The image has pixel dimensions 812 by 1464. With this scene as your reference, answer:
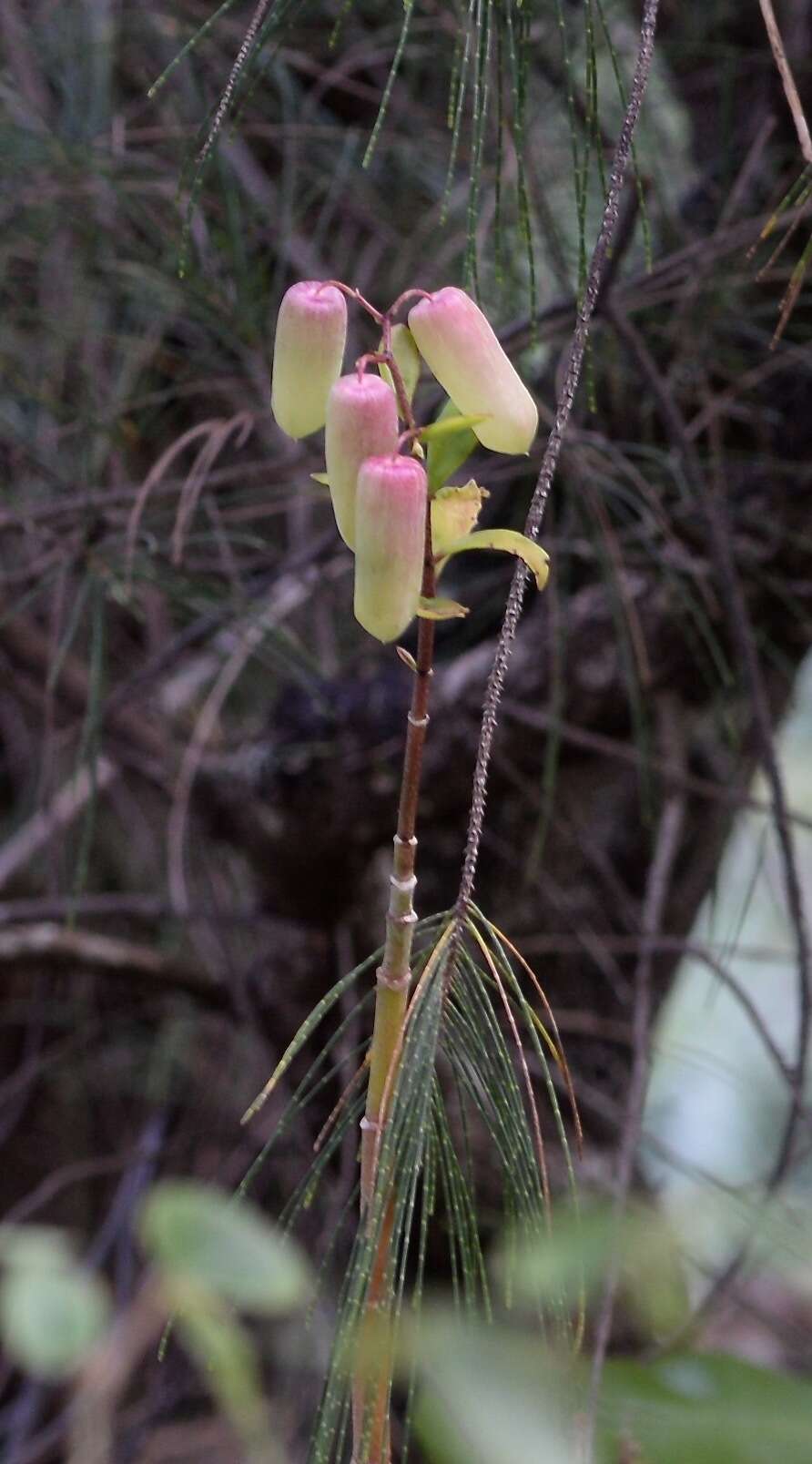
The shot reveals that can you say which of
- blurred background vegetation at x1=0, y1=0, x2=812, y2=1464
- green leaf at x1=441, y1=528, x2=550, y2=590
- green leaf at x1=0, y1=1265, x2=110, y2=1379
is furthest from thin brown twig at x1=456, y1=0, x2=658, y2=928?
blurred background vegetation at x1=0, y1=0, x2=812, y2=1464

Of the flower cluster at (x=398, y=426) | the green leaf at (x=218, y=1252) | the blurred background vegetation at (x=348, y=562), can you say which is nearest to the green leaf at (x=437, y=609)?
the flower cluster at (x=398, y=426)

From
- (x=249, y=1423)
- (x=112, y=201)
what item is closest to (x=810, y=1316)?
(x=112, y=201)

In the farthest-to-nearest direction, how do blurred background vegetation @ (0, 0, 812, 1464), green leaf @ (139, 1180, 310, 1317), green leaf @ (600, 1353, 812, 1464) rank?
1. blurred background vegetation @ (0, 0, 812, 1464)
2. green leaf @ (600, 1353, 812, 1464)
3. green leaf @ (139, 1180, 310, 1317)

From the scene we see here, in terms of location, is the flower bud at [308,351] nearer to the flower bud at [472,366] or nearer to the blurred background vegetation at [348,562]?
the flower bud at [472,366]

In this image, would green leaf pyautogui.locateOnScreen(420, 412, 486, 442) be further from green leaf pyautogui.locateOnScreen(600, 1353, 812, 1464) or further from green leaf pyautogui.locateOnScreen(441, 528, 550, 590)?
green leaf pyautogui.locateOnScreen(600, 1353, 812, 1464)

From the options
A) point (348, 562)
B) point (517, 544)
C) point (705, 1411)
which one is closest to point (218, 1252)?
point (517, 544)

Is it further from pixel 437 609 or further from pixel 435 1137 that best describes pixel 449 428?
pixel 435 1137
